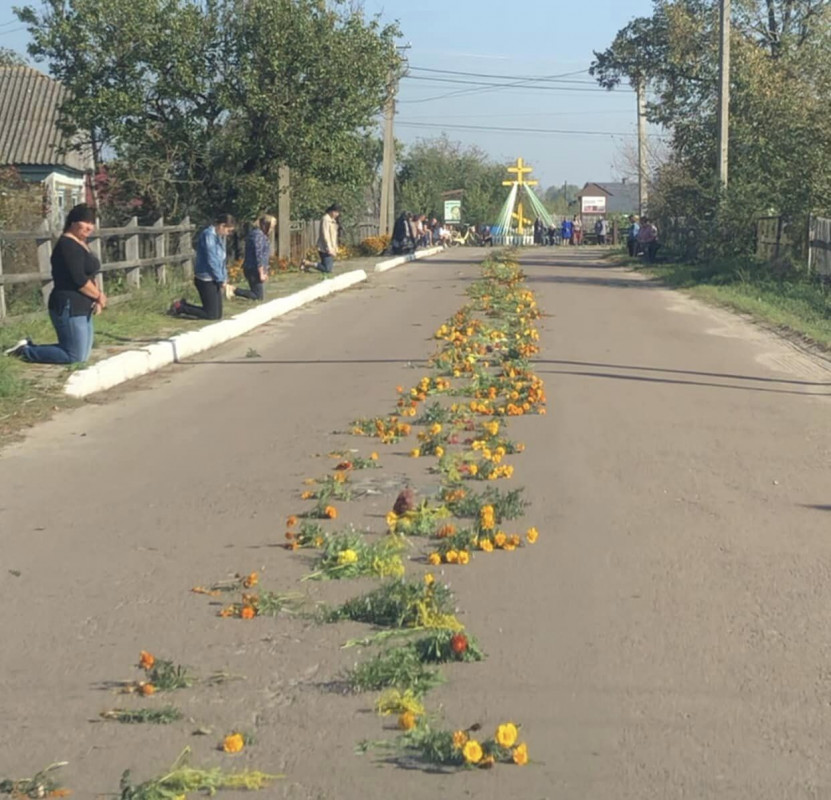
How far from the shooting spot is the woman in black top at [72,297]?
1198 centimetres

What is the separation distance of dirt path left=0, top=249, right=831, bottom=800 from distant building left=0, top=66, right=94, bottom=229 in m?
30.0

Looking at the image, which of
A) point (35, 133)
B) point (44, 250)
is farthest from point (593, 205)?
point (44, 250)

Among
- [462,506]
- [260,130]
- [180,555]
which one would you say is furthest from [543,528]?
[260,130]

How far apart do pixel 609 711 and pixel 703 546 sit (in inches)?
90.9

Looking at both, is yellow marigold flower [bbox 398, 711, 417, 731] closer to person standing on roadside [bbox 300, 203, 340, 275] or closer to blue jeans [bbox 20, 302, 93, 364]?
blue jeans [bbox 20, 302, 93, 364]

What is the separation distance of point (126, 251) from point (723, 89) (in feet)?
55.9

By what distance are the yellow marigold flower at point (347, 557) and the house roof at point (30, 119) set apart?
114 ft

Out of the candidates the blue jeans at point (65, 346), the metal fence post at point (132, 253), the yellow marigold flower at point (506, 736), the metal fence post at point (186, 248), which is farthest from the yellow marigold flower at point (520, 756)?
the metal fence post at point (186, 248)

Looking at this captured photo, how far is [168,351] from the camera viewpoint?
47.2 feet

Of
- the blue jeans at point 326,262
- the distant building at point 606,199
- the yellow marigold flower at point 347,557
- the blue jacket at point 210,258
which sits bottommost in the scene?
the yellow marigold flower at point 347,557

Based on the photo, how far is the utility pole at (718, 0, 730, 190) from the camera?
30.7 meters

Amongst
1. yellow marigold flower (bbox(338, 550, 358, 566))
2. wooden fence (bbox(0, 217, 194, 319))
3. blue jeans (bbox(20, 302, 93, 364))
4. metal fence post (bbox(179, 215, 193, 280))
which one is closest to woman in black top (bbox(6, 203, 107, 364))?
blue jeans (bbox(20, 302, 93, 364))

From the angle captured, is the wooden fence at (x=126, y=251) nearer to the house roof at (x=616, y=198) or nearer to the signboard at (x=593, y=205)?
the signboard at (x=593, y=205)

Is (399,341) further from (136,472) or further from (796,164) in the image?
(796,164)
